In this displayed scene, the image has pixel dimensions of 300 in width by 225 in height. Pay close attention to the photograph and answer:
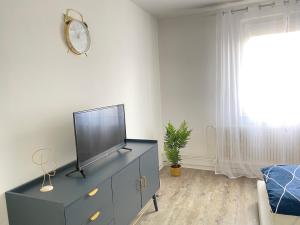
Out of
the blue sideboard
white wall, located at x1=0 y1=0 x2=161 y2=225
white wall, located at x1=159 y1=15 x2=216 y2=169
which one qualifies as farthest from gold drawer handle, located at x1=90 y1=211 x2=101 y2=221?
white wall, located at x1=159 y1=15 x2=216 y2=169

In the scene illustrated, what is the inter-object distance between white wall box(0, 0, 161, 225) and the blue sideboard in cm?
13

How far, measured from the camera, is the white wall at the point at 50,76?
5.29 feet

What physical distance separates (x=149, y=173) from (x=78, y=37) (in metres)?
1.48

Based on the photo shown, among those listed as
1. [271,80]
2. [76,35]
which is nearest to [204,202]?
[271,80]

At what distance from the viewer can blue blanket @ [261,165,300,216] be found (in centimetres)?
189

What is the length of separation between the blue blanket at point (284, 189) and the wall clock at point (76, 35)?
2088mm

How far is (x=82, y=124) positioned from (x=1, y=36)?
31.6 inches

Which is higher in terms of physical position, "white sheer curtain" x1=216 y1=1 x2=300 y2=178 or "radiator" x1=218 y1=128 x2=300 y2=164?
"white sheer curtain" x1=216 y1=1 x2=300 y2=178

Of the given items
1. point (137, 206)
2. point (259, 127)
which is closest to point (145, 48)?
point (259, 127)

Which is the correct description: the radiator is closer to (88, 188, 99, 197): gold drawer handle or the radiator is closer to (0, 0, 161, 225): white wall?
(0, 0, 161, 225): white wall

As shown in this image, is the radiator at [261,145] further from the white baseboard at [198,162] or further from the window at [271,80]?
the white baseboard at [198,162]

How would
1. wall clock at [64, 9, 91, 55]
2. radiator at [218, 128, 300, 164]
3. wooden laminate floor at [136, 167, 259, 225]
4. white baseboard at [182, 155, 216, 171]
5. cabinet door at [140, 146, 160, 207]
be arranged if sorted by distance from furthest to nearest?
white baseboard at [182, 155, 216, 171] < radiator at [218, 128, 300, 164] < wooden laminate floor at [136, 167, 259, 225] < cabinet door at [140, 146, 160, 207] < wall clock at [64, 9, 91, 55]

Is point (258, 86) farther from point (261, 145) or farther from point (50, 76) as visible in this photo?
point (50, 76)

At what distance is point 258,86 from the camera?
11.1 feet
